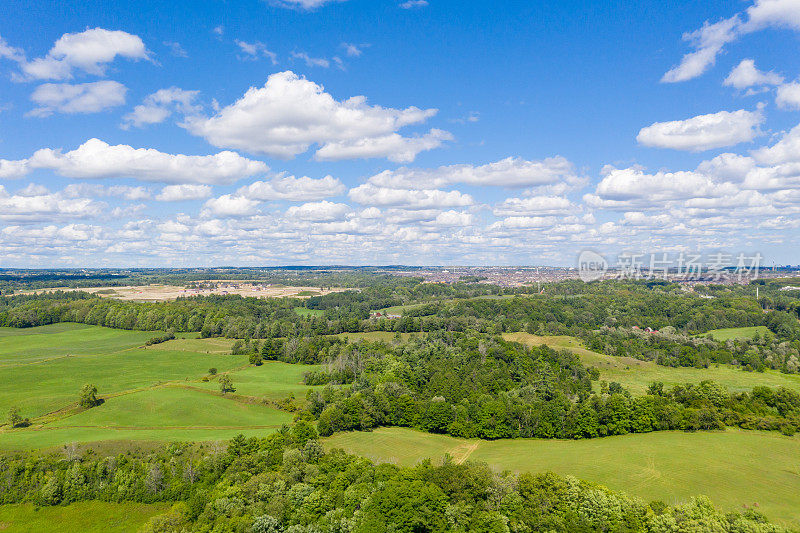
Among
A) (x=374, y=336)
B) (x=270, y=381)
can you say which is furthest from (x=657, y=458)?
(x=374, y=336)

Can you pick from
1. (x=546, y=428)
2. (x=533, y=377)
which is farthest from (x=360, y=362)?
(x=546, y=428)

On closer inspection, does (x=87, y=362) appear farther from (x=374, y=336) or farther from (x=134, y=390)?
(x=374, y=336)

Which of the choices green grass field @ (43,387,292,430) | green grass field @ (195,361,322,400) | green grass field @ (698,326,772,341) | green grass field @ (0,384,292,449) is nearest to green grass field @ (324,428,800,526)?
green grass field @ (0,384,292,449)

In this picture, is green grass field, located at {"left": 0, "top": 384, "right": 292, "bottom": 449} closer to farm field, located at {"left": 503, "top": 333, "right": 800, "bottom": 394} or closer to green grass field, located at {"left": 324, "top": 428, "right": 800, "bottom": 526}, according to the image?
green grass field, located at {"left": 324, "top": 428, "right": 800, "bottom": 526}

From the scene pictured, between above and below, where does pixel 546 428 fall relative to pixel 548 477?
below

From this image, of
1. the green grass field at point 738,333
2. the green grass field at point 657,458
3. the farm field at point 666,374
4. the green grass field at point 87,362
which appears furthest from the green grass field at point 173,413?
the green grass field at point 738,333

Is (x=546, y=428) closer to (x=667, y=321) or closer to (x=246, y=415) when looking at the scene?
(x=246, y=415)

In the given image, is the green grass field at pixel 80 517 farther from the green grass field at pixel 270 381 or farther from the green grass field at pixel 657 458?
the green grass field at pixel 270 381
